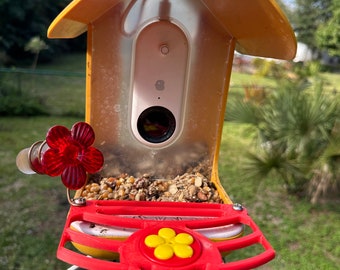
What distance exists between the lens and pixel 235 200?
14.1ft

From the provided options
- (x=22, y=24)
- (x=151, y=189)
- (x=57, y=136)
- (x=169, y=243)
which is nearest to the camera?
(x=169, y=243)

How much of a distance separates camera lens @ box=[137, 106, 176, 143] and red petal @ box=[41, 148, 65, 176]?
1.84 feet

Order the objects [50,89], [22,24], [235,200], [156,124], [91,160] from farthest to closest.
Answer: [22,24] → [50,89] → [235,200] → [156,124] → [91,160]

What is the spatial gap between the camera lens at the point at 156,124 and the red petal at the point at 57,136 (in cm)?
53

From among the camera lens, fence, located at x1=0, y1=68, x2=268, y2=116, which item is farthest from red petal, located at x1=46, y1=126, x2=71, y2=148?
fence, located at x1=0, y1=68, x2=268, y2=116

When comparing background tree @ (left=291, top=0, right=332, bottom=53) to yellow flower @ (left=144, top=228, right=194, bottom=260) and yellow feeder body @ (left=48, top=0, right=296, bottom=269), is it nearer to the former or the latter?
yellow feeder body @ (left=48, top=0, right=296, bottom=269)

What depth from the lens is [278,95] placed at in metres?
4.06

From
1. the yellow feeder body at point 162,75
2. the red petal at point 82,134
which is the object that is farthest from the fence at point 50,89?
the red petal at point 82,134

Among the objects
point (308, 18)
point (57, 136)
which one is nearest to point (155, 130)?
point (57, 136)

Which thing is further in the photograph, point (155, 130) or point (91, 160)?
point (155, 130)

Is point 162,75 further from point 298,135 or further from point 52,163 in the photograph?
point 298,135

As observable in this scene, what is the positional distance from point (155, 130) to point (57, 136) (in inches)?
26.3

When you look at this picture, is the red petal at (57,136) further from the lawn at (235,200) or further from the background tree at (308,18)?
the background tree at (308,18)

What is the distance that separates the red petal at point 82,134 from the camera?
138 centimetres
